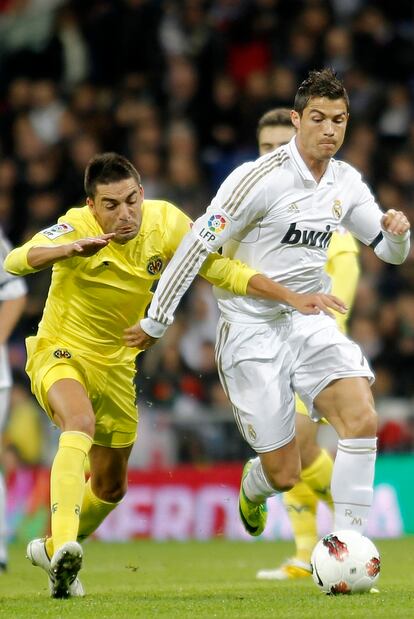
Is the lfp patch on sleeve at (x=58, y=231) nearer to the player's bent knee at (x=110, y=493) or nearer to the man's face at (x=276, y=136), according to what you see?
the player's bent knee at (x=110, y=493)

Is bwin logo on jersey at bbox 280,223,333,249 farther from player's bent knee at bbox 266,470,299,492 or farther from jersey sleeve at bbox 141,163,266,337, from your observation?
player's bent knee at bbox 266,470,299,492

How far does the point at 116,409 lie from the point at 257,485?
0.89 m

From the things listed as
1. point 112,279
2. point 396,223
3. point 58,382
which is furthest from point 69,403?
point 396,223

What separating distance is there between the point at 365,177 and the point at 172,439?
334 centimetres

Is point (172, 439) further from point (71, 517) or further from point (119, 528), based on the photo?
point (71, 517)

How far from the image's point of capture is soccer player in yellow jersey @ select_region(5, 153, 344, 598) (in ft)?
21.2

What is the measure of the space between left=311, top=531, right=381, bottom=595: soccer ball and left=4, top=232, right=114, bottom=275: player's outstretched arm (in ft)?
5.48

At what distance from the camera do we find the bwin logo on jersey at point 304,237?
6.84 meters

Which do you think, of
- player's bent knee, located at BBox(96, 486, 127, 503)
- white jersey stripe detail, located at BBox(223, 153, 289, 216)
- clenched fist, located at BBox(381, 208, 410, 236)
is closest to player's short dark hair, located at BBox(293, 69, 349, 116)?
white jersey stripe detail, located at BBox(223, 153, 289, 216)

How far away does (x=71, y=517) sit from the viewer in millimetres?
6262

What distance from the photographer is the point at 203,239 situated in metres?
6.68

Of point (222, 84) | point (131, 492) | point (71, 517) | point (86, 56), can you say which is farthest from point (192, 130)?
point (71, 517)

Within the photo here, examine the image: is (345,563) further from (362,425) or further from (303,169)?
(303,169)

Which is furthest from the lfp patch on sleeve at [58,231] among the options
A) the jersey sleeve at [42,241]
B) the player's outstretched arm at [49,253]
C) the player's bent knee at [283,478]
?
the player's bent knee at [283,478]
